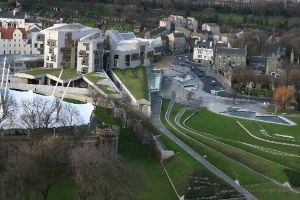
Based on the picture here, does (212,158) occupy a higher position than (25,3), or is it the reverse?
(25,3)

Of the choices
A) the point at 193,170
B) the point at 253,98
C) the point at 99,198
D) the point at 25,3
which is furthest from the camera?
the point at 25,3

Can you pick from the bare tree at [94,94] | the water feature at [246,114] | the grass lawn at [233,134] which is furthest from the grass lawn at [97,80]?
the water feature at [246,114]

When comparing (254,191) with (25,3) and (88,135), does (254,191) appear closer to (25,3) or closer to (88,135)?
(88,135)

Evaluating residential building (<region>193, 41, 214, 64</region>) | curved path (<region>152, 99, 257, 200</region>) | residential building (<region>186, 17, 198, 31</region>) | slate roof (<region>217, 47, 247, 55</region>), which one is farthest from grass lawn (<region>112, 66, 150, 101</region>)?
residential building (<region>186, 17, 198, 31</region>)

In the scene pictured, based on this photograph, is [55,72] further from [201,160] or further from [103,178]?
[103,178]

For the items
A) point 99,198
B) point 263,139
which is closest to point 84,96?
point 263,139
